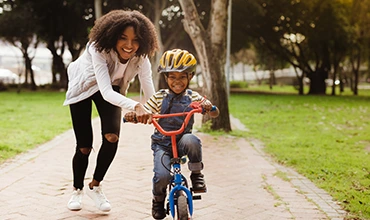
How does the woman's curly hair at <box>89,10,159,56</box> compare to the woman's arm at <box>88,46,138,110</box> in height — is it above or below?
above

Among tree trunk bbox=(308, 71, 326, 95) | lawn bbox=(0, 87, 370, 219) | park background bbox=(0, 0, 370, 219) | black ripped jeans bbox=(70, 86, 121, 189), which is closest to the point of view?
black ripped jeans bbox=(70, 86, 121, 189)

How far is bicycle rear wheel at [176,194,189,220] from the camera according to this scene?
337 cm

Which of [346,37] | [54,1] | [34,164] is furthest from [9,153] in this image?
[346,37]

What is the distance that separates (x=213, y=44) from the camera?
10.3m

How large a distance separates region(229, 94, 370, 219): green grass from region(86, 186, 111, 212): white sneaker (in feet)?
7.39

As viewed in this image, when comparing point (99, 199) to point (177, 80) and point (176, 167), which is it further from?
point (177, 80)

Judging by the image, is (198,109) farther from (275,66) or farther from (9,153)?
(275,66)

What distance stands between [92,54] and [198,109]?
1.11m

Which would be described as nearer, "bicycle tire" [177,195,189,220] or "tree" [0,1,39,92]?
"bicycle tire" [177,195,189,220]

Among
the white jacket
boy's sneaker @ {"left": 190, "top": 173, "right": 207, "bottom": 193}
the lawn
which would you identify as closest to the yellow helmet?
the white jacket

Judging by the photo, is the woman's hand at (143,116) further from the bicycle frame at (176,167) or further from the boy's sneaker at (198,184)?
the boy's sneaker at (198,184)

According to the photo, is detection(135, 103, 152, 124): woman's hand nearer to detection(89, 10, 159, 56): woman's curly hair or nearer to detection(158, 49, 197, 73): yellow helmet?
detection(158, 49, 197, 73): yellow helmet

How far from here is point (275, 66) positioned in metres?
44.9

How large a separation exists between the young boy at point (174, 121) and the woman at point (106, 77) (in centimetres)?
33
